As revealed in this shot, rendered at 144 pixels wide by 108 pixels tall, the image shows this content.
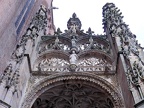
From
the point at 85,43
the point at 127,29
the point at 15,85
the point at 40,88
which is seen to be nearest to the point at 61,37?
the point at 85,43

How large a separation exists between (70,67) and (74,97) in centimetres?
119

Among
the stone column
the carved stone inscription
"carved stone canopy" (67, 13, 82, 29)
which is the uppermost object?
"carved stone canopy" (67, 13, 82, 29)

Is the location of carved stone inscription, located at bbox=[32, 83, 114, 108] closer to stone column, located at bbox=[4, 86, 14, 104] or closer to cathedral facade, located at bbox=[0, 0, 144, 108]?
cathedral facade, located at bbox=[0, 0, 144, 108]

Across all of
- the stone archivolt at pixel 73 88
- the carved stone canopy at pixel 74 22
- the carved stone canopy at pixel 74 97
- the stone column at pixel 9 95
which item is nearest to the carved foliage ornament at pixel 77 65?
the stone archivolt at pixel 73 88

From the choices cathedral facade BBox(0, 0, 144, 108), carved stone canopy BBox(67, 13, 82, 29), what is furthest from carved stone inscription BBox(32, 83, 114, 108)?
carved stone canopy BBox(67, 13, 82, 29)

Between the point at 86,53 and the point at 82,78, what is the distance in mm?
2070

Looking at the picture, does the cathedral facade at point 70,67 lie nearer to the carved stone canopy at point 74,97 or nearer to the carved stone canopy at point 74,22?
the carved stone canopy at point 74,97

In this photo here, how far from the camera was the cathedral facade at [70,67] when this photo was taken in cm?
807

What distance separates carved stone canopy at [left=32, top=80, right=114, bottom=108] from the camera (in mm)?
9602

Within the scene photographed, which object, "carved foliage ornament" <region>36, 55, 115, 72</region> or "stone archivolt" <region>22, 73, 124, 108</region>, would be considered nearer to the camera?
"stone archivolt" <region>22, 73, 124, 108</region>

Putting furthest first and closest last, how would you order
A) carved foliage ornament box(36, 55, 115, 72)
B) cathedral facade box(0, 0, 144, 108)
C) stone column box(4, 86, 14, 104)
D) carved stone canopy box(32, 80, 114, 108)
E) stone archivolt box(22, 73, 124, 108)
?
carved foliage ornament box(36, 55, 115, 72) → carved stone canopy box(32, 80, 114, 108) → stone archivolt box(22, 73, 124, 108) → cathedral facade box(0, 0, 144, 108) → stone column box(4, 86, 14, 104)

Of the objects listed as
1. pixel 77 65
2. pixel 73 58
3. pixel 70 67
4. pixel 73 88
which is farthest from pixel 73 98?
pixel 73 58

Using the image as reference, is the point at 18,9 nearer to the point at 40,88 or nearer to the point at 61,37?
the point at 61,37

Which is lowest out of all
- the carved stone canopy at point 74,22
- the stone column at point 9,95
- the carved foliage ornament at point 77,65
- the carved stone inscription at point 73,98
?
the stone column at point 9,95
